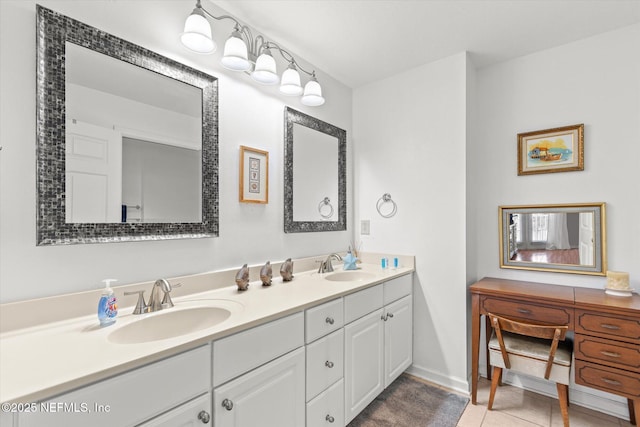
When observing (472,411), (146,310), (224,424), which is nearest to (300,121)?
(146,310)

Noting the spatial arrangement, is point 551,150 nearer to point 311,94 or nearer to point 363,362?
point 311,94

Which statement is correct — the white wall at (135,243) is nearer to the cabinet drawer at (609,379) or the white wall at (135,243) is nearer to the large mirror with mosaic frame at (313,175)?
the large mirror with mosaic frame at (313,175)

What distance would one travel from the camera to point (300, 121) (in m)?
2.25

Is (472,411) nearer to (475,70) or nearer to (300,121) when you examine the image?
(300,121)

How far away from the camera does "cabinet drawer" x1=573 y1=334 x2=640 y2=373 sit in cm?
156

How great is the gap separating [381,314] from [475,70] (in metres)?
2.07

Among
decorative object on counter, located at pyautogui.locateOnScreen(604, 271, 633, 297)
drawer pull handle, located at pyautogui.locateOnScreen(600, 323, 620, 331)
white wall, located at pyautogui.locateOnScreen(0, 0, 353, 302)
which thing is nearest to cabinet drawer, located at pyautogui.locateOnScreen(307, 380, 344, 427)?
white wall, located at pyautogui.locateOnScreen(0, 0, 353, 302)

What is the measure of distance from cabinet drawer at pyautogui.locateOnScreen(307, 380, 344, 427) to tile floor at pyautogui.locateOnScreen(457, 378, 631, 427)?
2.60ft

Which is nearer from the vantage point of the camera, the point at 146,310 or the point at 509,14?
the point at 146,310

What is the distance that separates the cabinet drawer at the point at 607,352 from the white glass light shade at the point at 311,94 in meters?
2.13

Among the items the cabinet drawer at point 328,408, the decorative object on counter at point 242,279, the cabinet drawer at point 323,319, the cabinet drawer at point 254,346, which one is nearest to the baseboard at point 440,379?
the cabinet drawer at point 328,408

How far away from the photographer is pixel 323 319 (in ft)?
4.96

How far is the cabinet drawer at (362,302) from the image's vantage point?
1.68m

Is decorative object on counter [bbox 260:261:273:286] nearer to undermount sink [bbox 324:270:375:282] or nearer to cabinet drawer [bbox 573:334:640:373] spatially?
undermount sink [bbox 324:270:375:282]
